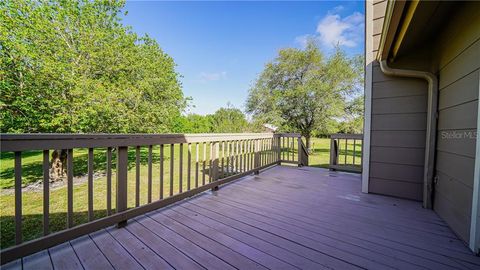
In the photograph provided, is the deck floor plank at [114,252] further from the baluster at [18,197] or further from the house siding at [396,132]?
the house siding at [396,132]

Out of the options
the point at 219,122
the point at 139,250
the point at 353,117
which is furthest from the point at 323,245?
the point at 219,122

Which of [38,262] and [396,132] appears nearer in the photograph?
[38,262]

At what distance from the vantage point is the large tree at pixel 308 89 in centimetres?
905

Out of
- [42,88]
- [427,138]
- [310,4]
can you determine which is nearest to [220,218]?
[427,138]

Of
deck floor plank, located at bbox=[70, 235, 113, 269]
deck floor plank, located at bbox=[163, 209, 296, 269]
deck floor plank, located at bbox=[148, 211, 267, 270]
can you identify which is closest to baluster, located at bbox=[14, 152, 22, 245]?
deck floor plank, located at bbox=[70, 235, 113, 269]

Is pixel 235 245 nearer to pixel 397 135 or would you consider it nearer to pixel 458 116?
pixel 458 116

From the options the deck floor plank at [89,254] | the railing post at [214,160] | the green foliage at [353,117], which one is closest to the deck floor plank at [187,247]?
the deck floor plank at [89,254]

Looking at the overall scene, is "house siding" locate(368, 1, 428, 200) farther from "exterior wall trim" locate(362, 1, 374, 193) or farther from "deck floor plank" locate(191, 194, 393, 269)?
"deck floor plank" locate(191, 194, 393, 269)

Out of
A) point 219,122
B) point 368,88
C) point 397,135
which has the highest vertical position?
point 368,88

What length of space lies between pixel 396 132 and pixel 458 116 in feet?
2.92

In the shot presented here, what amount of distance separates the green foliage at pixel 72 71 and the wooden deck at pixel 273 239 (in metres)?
4.28

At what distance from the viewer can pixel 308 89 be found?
9.00m

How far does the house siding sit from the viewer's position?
2.45 meters

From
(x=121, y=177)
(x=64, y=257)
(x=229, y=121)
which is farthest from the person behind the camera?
(x=229, y=121)
